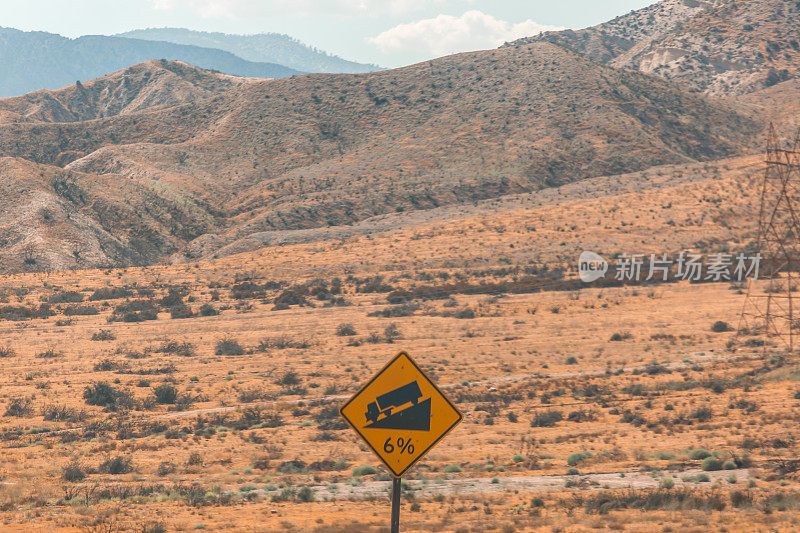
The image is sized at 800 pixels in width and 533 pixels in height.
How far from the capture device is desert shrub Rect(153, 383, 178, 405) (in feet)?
88.1

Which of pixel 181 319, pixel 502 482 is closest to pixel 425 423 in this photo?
pixel 502 482

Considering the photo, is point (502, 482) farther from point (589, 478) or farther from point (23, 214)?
point (23, 214)

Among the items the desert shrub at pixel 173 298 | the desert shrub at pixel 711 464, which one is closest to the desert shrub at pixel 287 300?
the desert shrub at pixel 173 298

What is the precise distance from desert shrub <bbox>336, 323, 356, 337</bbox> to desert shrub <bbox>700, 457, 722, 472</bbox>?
26.2m

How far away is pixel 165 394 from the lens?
27.1 metres

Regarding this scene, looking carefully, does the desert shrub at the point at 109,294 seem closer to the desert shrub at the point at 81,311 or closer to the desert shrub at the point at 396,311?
the desert shrub at the point at 81,311

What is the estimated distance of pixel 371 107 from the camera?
369ft

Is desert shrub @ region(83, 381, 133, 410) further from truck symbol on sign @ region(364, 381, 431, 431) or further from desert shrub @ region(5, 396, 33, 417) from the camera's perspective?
truck symbol on sign @ region(364, 381, 431, 431)

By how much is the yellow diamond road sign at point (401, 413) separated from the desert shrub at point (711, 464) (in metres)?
12.2

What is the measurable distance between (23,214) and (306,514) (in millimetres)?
74572

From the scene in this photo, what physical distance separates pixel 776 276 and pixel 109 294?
2195 inches

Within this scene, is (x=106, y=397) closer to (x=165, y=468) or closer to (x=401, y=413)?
(x=165, y=468)

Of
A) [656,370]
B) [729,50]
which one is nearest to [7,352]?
[656,370]

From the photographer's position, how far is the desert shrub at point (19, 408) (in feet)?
80.5
